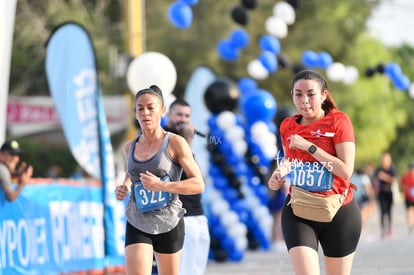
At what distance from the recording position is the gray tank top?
6621 millimetres

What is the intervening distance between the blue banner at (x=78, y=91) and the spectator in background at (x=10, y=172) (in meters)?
1.78

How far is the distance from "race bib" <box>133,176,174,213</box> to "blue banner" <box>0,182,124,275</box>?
149 inches

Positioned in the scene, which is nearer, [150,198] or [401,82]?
[150,198]

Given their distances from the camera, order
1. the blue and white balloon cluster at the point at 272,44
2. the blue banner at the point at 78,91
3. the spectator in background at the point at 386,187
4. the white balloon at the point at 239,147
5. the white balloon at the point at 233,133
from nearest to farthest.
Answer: the blue banner at the point at 78,91 → the white balloon at the point at 233,133 → the white balloon at the point at 239,147 → the blue and white balloon cluster at the point at 272,44 → the spectator in background at the point at 386,187

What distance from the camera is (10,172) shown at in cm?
1059

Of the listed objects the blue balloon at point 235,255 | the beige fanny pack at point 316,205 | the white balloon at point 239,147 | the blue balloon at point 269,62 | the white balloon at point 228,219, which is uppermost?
the blue balloon at point 269,62

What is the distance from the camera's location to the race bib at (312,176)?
6453mm

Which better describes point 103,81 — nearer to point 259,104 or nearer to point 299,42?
point 299,42

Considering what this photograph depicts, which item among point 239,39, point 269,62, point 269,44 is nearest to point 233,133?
point 269,62

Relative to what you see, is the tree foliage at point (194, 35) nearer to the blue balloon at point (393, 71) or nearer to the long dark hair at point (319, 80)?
the blue balloon at point (393, 71)

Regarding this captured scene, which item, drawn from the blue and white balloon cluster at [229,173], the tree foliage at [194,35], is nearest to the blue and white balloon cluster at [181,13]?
the blue and white balloon cluster at [229,173]

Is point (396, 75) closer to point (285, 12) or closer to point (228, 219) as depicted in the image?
Result: point (285, 12)

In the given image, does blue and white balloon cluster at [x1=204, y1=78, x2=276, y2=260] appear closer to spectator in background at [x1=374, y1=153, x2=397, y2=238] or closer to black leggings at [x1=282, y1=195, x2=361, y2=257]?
spectator in background at [x1=374, y1=153, x2=397, y2=238]

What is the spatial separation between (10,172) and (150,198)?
4.30 metres
